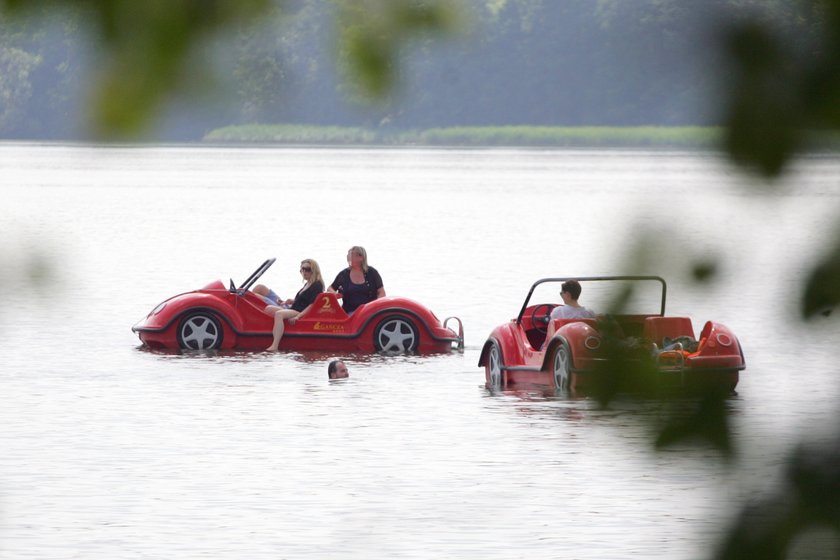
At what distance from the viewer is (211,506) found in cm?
1061

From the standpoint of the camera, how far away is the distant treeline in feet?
6.59

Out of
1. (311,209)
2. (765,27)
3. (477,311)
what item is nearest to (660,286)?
(765,27)

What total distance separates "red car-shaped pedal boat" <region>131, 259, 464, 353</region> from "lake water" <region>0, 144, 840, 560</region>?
0.24 m

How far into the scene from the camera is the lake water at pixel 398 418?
2.25m

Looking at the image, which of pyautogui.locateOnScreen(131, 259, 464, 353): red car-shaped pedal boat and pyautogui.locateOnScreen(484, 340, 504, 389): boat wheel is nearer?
pyautogui.locateOnScreen(484, 340, 504, 389): boat wheel

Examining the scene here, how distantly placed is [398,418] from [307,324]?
170 inches

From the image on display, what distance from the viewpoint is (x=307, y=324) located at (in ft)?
61.6

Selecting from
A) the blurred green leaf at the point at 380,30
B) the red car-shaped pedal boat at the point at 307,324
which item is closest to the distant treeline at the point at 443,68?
the blurred green leaf at the point at 380,30

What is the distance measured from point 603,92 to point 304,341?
55.3 ft

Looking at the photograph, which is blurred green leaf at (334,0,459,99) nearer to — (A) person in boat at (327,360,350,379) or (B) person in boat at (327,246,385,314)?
(A) person in boat at (327,360,350,379)

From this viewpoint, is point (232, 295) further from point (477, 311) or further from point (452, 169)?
point (452, 169)

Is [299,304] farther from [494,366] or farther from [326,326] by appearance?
[494,366]

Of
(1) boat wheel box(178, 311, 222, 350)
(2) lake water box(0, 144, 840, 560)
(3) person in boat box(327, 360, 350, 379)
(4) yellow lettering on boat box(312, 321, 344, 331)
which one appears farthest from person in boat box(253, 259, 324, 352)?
(3) person in boat box(327, 360, 350, 379)

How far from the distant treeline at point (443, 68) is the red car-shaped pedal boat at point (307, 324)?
16.3 meters
